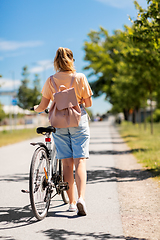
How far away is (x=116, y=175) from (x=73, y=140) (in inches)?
142

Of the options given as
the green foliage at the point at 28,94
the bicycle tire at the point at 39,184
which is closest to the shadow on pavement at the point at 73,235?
the bicycle tire at the point at 39,184

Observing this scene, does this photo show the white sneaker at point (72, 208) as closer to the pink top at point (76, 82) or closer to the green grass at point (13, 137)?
the pink top at point (76, 82)

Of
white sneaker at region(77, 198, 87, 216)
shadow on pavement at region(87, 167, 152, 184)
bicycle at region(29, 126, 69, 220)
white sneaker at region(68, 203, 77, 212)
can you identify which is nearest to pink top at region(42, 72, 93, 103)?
bicycle at region(29, 126, 69, 220)

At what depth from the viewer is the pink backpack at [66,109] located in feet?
14.3

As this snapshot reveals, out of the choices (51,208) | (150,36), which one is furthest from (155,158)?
(51,208)

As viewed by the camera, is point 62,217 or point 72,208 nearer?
point 62,217

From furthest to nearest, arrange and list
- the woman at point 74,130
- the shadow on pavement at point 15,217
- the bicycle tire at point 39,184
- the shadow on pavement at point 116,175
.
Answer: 1. the shadow on pavement at point 116,175
2. the woman at point 74,130
3. the shadow on pavement at point 15,217
4. the bicycle tire at point 39,184

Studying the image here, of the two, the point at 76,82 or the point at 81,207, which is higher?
the point at 76,82

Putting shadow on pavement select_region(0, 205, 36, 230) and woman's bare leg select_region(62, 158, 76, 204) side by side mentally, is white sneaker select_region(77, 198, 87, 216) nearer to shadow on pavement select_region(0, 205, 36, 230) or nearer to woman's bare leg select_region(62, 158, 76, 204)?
woman's bare leg select_region(62, 158, 76, 204)

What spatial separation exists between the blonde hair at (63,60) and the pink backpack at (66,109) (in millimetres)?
285

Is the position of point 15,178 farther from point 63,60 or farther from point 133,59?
point 133,59

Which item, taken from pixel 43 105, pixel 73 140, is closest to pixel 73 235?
pixel 73 140

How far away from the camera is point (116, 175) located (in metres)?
7.87

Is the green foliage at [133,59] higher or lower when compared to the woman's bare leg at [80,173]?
higher
